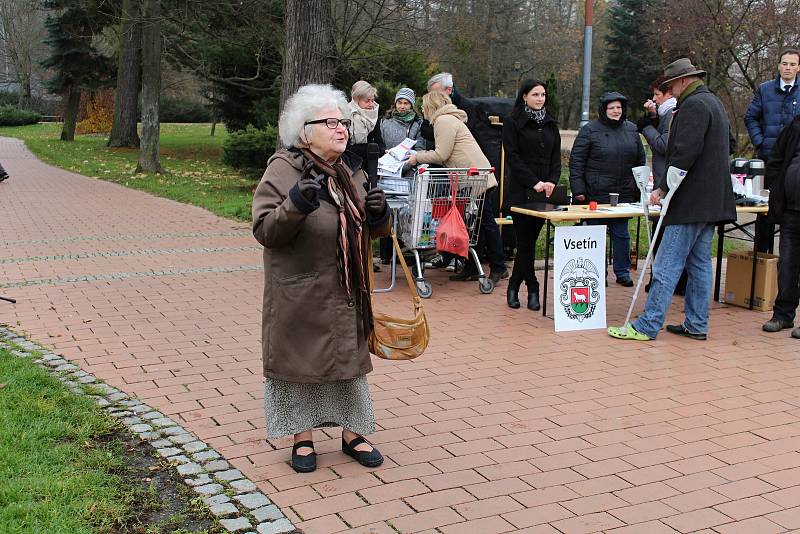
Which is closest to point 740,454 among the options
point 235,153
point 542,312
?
point 542,312

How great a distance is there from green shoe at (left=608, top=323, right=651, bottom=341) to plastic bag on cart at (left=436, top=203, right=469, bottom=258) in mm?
1631

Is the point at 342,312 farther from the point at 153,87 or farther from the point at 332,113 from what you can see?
the point at 153,87

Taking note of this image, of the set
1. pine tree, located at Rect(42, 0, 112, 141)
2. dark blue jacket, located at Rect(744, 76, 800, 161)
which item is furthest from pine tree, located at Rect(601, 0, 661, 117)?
dark blue jacket, located at Rect(744, 76, 800, 161)

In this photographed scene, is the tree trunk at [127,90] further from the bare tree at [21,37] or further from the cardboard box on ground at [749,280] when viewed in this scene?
the bare tree at [21,37]

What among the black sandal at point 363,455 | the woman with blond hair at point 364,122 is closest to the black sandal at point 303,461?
the black sandal at point 363,455

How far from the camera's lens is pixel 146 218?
1465 centimetres

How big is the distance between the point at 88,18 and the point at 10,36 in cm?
3236

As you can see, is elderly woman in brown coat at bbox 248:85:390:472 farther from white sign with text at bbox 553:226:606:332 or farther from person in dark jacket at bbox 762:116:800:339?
person in dark jacket at bbox 762:116:800:339

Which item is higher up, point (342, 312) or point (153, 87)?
point (153, 87)

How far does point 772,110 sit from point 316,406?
662cm

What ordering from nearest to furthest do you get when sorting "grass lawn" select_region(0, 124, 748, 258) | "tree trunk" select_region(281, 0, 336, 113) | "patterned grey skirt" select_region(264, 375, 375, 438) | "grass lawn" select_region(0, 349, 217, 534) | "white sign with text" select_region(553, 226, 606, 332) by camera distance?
"grass lawn" select_region(0, 349, 217, 534), "patterned grey skirt" select_region(264, 375, 375, 438), "white sign with text" select_region(553, 226, 606, 332), "tree trunk" select_region(281, 0, 336, 113), "grass lawn" select_region(0, 124, 748, 258)

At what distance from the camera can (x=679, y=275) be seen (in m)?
7.05

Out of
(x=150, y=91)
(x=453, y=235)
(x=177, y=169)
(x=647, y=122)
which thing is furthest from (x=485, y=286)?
(x=177, y=169)

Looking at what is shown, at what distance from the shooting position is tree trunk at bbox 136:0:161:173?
22.3m
